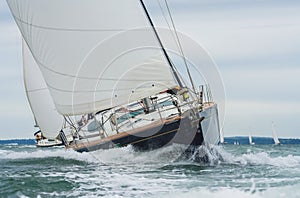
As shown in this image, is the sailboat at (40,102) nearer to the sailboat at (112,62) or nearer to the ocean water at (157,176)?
the ocean water at (157,176)

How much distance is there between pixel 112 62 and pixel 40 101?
1038 centimetres

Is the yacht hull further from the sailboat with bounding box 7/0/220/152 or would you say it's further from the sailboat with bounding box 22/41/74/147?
the sailboat with bounding box 22/41/74/147

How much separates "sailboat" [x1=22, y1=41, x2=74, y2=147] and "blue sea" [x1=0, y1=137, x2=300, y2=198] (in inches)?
199

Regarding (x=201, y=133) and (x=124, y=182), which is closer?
(x=124, y=182)

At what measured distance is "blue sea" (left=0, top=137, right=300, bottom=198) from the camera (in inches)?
447

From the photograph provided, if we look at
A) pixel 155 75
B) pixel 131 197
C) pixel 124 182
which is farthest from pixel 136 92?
pixel 131 197

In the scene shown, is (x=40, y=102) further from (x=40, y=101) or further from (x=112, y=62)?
(x=112, y=62)

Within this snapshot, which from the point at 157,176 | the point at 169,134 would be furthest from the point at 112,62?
the point at 157,176

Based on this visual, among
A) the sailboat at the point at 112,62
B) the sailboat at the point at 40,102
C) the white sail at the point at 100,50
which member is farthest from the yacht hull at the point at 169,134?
the sailboat at the point at 40,102

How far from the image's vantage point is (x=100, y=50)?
16.2m

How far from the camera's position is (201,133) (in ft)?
52.0

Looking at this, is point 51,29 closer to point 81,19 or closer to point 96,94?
point 81,19

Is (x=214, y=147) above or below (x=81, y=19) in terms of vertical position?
below

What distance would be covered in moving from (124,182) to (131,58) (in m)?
4.40
